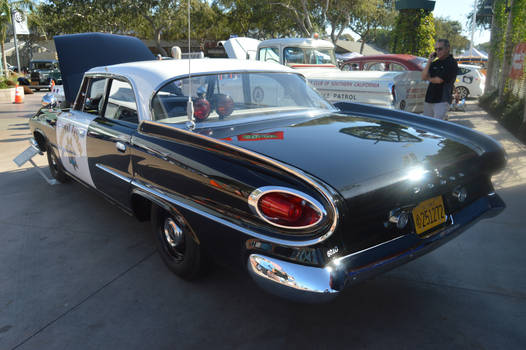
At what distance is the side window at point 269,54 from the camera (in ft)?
33.8

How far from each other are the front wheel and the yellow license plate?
136cm

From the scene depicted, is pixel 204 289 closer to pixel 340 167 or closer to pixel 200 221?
pixel 200 221

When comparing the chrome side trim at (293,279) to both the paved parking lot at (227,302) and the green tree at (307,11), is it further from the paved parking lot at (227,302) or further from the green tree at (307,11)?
the green tree at (307,11)

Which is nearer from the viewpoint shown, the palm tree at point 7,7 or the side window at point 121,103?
the side window at point 121,103

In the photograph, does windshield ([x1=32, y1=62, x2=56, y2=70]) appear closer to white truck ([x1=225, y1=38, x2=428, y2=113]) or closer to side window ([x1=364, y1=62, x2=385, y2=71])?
white truck ([x1=225, y1=38, x2=428, y2=113])

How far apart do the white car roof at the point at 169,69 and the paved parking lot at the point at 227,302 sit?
146cm

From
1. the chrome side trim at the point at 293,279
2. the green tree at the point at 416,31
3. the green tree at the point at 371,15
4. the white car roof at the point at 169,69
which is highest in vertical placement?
the green tree at the point at 371,15

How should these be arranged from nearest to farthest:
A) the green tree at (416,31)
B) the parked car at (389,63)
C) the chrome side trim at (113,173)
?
the chrome side trim at (113,173)
the parked car at (389,63)
the green tree at (416,31)

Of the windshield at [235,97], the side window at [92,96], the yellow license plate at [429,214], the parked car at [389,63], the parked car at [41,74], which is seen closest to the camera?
the yellow license plate at [429,214]

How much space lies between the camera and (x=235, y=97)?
3379mm

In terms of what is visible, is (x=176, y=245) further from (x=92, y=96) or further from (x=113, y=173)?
(x=92, y=96)

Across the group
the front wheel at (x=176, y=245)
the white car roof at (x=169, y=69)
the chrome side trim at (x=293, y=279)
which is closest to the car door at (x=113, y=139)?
the white car roof at (x=169, y=69)

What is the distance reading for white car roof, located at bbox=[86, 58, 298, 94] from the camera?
10.7 feet

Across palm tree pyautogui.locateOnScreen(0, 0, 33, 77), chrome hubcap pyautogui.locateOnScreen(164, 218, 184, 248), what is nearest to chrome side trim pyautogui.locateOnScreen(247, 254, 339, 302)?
chrome hubcap pyautogui.locateOnScreen(164, 218, 184, 248)
